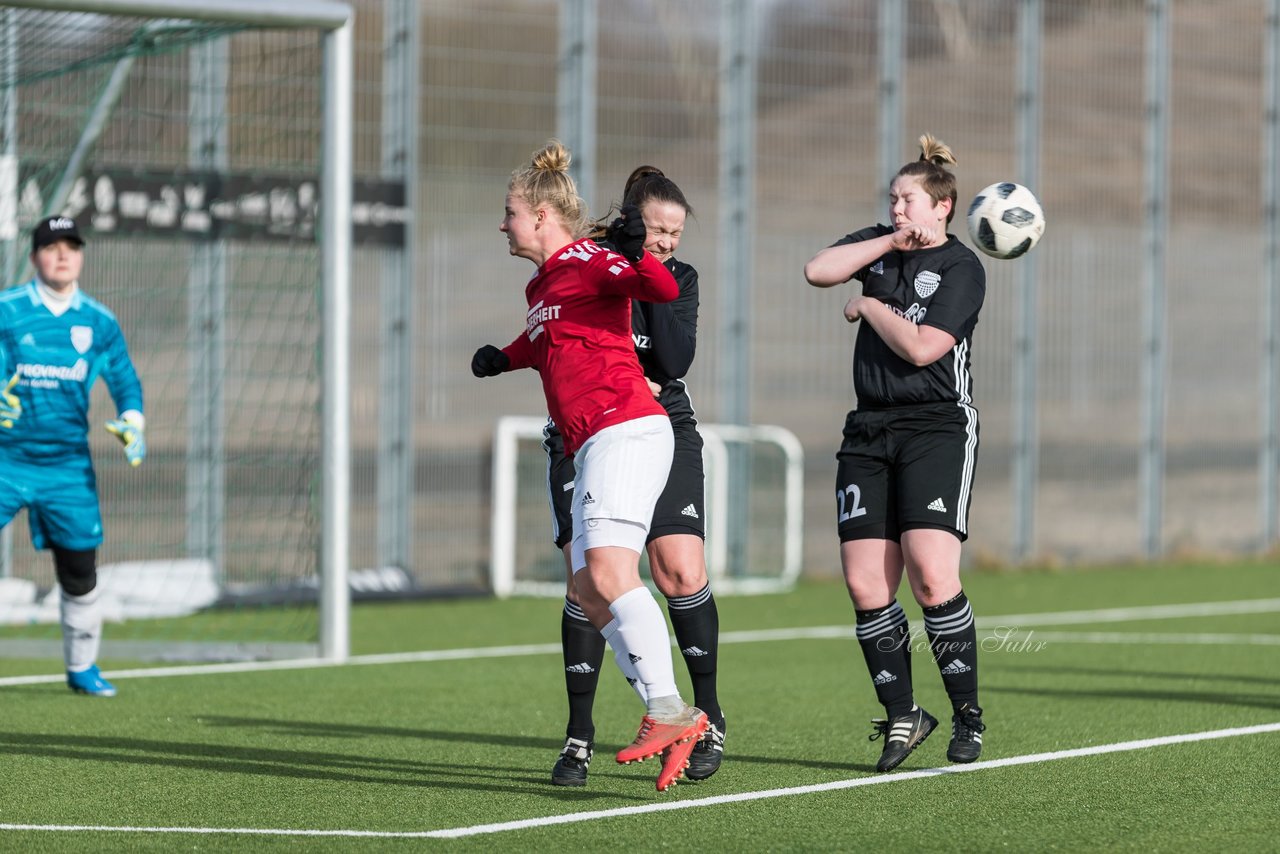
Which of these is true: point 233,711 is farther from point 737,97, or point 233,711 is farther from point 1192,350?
point 1192,350

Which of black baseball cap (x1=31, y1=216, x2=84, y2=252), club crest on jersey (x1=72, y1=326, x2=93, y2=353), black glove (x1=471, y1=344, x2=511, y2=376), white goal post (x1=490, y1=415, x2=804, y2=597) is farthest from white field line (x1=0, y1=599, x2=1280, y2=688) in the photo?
black glove (x1=471, y1=344, x2=511, y2=376)

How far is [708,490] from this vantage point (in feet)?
52.0

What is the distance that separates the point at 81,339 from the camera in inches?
344

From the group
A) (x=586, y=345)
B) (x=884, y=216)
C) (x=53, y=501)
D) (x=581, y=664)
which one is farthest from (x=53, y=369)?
(x=884, y=216)

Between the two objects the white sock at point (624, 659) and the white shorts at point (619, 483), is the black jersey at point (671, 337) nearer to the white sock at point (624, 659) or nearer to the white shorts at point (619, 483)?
the white shorts at point (619, 483)

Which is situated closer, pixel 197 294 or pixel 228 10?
pixel 228 10

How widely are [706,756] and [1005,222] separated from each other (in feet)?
7.13

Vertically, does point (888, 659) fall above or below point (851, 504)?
below

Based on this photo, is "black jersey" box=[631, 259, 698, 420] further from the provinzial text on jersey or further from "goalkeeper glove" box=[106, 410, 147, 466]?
the provinzial text on jersey

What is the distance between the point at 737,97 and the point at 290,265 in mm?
4525

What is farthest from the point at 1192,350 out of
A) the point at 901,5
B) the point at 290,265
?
the point at 290,265

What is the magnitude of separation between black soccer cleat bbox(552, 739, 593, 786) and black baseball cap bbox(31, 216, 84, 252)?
12.3 ft

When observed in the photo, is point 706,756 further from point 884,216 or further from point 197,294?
point 884,216

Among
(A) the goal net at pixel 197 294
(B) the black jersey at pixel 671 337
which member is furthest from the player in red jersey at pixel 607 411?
(A) the goal net at pixel 197 294
